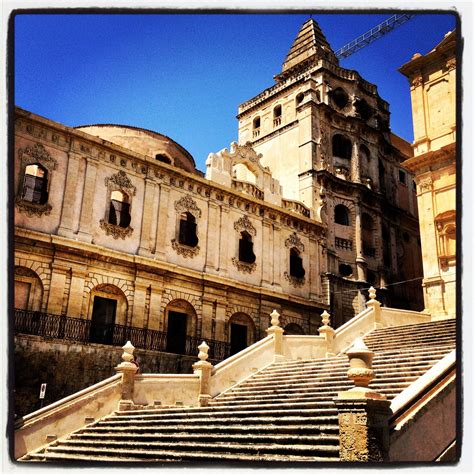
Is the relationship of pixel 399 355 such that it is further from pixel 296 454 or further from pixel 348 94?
pixel 348 94

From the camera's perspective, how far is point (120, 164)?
62.2 ft

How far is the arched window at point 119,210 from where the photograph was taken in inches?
726

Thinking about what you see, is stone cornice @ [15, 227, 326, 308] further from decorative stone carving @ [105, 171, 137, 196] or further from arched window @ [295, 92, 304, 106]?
arched window @ [295, 92, 304, 106]

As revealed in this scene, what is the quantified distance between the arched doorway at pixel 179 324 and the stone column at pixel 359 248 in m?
9.74

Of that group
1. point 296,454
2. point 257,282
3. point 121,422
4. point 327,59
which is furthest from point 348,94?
point 296,454

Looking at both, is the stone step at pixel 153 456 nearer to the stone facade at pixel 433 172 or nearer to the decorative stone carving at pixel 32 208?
the decorative stone carving at pixel 32 208

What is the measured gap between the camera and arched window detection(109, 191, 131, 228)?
1844cm

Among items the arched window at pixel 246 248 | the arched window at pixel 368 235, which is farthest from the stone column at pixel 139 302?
the arched window at pixel 368 235

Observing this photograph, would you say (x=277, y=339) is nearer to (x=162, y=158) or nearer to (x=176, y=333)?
(x=176, y=333)

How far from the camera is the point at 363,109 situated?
99.0 feet

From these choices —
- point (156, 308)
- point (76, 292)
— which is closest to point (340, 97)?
point (156, 308)

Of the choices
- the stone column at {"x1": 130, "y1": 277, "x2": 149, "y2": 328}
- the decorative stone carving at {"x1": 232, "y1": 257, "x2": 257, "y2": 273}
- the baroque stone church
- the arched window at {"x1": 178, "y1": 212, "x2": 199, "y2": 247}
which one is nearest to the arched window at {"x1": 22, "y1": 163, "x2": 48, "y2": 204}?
the baroque stone church

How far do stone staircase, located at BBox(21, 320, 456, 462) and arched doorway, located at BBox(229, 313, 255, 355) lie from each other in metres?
6.59

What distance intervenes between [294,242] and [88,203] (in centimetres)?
965
